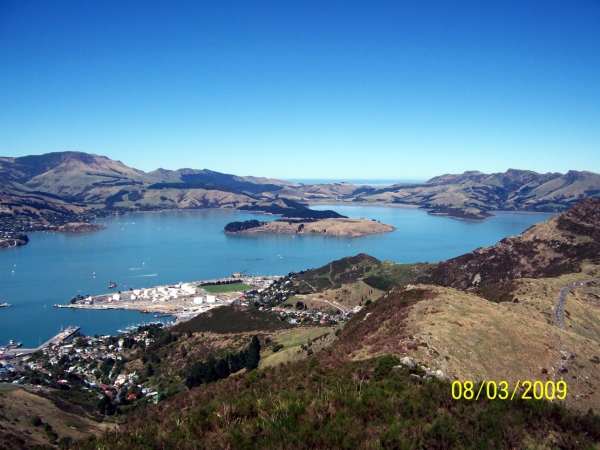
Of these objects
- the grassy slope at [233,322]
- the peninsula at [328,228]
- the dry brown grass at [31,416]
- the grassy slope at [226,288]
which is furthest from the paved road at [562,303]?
the peninsula at [328,228]

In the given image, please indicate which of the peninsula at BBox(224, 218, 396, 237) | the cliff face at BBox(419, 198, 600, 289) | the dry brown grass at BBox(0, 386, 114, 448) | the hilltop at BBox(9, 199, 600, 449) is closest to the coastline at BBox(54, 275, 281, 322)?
the hilltop at BBox(9, 199, 600, 449)

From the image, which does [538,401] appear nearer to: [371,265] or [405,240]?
[371,265]

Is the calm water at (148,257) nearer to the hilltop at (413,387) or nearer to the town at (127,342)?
the town at (127,342)

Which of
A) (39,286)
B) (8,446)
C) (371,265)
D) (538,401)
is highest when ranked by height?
(538,401)

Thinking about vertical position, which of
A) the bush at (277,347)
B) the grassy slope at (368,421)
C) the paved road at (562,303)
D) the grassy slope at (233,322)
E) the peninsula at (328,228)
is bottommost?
the grassy slope at (233,322)

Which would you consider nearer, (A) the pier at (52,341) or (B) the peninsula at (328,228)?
(A) the pier at (52,341)

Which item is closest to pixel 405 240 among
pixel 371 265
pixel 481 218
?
pixel 371 265
